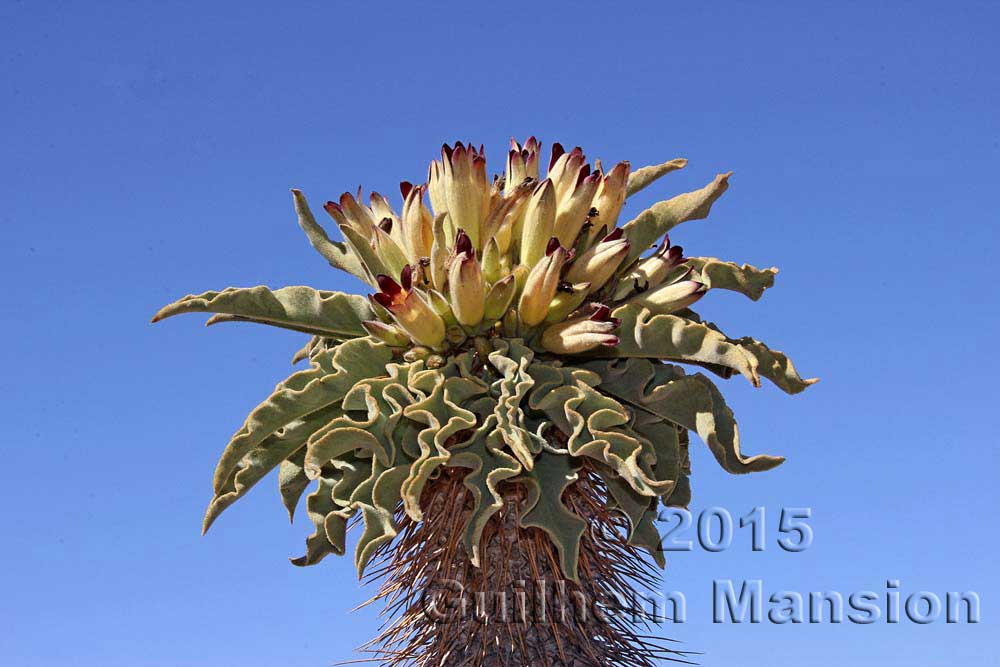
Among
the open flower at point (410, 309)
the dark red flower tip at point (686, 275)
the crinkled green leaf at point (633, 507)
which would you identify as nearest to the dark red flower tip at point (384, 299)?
the open flower at point (410, 309)

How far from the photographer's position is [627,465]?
6125 millimetres

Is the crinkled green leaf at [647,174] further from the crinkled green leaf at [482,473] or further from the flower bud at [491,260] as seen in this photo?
the crinkled green leaf at [482,473]

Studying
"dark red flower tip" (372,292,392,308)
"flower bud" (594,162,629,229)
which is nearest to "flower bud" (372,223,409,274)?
"dark red flower tip" (372,292,392,308)

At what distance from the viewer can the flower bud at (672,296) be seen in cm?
685

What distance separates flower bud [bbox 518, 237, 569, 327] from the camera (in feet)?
21.2

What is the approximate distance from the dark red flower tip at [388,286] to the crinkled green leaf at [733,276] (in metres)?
2.08

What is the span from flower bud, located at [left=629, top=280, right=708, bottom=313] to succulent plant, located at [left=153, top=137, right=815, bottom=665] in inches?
0.4

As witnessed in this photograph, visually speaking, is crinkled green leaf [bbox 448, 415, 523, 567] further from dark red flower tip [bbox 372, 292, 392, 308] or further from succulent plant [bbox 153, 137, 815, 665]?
dark red flower tip [bbox 372, 292, 392, 308]

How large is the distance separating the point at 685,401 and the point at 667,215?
4.95 ft

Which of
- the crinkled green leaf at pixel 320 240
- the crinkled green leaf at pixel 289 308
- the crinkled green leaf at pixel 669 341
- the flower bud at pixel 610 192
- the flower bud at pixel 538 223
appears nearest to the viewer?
the crinkled green leaf at pixel 669 341

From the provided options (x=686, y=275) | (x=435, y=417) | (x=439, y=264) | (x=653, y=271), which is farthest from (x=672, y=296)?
(x=435, y=417)

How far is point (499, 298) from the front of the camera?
6621 mm

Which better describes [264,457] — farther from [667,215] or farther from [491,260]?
[667,215]

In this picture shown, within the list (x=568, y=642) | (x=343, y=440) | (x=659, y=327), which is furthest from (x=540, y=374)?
(x=568, y=642)
